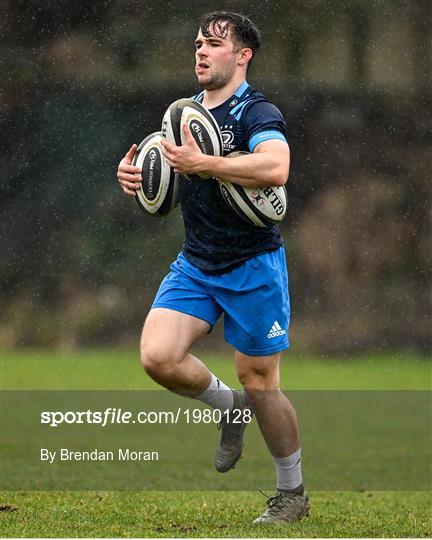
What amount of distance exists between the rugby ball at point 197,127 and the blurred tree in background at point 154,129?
7.96 metres

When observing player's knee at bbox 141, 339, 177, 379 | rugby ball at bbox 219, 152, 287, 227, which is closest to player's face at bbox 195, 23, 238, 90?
rugby ball at bbox 219, 152, 287, 227

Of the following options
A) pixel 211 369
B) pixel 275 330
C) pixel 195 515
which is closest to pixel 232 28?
pixel 275 330

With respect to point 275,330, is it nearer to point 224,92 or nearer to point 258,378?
point 258,378

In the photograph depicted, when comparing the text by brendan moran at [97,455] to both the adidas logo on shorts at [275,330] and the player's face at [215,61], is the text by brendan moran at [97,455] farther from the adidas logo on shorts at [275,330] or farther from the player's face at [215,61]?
the player's face at [215,61]

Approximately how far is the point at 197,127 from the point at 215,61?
0.33 meters

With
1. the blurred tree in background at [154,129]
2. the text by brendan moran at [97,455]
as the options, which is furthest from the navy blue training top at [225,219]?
the blurred tree in background at [154,129]

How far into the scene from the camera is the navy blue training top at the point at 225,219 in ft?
13.9

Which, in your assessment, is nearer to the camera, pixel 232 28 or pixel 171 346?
pixel 171 346

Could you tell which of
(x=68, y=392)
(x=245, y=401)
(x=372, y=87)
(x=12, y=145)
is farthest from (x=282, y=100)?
(x=245, y=401)

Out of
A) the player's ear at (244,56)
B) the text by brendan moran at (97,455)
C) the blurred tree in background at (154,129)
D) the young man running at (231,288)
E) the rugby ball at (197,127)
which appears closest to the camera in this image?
the rugby ball at (197,127)

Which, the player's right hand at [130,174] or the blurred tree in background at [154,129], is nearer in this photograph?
the player's right hand at [130,174]

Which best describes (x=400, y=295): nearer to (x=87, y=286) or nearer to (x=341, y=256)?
(x=341, y=256)

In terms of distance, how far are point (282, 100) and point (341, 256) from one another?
1853 mm

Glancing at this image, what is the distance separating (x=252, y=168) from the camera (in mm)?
4035
